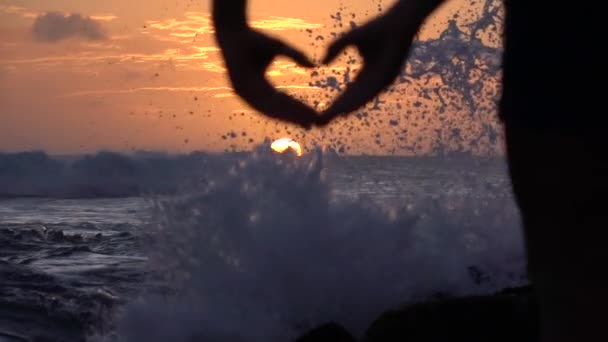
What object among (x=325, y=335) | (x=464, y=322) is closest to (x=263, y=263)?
(x=325, y=335)

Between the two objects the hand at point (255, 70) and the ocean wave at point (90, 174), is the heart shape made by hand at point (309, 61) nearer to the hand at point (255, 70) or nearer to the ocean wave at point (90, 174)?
the hand at point (255, 70)

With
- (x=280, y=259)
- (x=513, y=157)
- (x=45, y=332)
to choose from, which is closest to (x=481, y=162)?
(x=280, y=259)

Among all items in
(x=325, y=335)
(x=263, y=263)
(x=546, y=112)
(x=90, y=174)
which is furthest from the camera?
(x=90, y=174)

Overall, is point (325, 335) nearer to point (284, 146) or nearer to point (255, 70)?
point (284, 146)

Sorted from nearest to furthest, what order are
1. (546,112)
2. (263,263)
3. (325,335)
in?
1. (546,112)
2. (325,335)
3. (263,263)

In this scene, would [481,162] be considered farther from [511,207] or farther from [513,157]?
[513,157]

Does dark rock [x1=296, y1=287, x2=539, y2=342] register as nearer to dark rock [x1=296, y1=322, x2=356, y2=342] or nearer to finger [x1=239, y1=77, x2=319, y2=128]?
dark rock [x1=296, y1=322, x2=356, y2=342]

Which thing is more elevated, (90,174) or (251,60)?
(251,60)
